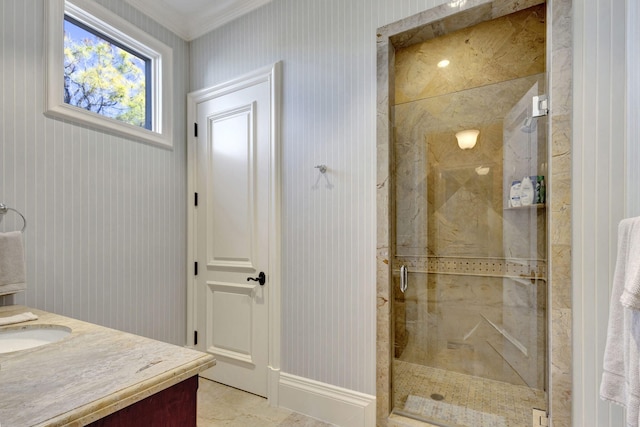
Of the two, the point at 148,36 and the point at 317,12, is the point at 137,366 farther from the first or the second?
the point at 148,36

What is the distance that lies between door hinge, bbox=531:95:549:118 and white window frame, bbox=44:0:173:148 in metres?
2.45

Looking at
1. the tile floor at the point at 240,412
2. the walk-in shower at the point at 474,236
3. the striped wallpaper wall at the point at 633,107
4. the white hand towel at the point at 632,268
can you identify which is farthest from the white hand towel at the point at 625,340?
the tile floor at the point at 240,412

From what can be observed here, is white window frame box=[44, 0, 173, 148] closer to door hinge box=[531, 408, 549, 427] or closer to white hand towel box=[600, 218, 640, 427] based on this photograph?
white hand towel box=[600, 218, 640, 427]

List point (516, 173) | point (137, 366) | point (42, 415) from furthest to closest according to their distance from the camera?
1. point (516, 173)
2. point (137, 366)
3. point (42, 415)

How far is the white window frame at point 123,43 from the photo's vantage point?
1897 millimetres

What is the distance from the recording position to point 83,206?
6.68 feet

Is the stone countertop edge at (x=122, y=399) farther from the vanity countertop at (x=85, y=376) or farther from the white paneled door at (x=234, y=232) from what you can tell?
the white paneled door at (x=234, y=232)

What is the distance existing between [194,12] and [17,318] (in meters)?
2.37

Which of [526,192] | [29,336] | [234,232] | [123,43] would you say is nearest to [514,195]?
[526,192]

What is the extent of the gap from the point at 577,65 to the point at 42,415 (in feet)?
6.94

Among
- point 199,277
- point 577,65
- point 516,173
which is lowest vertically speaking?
point 199,277

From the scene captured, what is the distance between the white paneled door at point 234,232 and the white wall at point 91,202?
0.20 metres

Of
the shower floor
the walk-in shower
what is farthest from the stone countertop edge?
the shower floor

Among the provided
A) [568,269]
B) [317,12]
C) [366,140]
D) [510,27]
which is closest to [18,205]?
[366,140]
